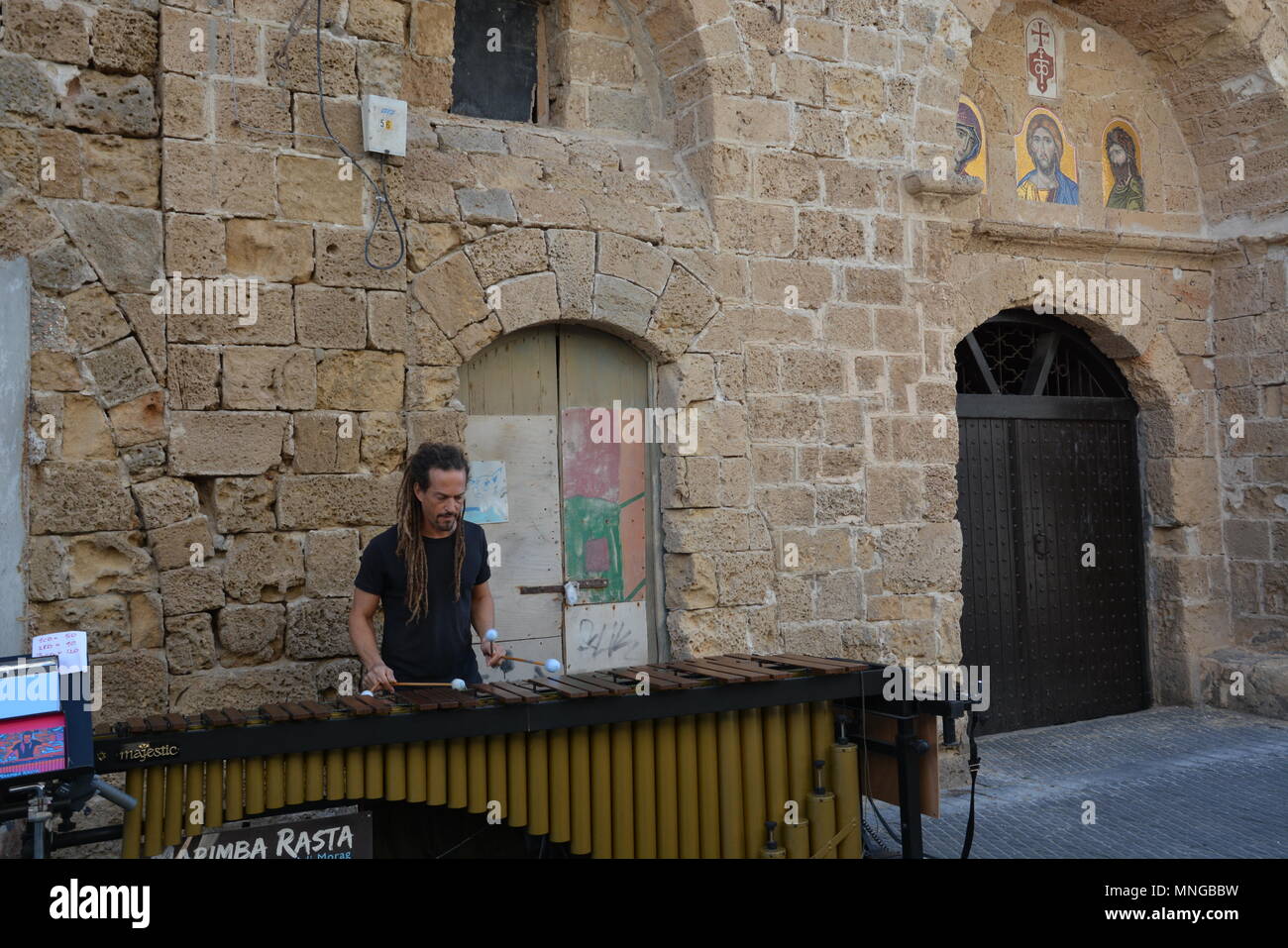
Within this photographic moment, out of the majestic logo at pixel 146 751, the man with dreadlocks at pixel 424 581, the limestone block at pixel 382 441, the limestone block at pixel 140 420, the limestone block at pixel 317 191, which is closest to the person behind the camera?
the majestic logo at pixel 146 751

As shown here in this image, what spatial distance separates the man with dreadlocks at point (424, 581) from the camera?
14.0 ft

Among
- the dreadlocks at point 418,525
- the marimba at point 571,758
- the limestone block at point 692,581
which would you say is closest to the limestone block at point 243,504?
the dreadlocks at point 418,525

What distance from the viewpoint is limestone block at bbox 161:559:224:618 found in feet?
14.8

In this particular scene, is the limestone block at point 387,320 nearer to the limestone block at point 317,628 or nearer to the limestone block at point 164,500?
the limestone block at point 164,500

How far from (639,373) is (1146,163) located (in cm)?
452

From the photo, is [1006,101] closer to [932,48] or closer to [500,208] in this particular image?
[932,48]

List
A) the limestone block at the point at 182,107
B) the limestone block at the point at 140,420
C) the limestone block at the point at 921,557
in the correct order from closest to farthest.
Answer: the limestone block at the point at 140,420, the limestone block at the point at 182,107, the limestone block at the point at 921,557

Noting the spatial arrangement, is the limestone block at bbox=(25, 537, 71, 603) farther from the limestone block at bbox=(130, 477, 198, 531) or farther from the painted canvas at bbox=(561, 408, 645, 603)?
the painted canvas at bbox=(561, 408, 645, 603)

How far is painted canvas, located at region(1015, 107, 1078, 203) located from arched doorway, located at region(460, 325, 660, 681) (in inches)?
132

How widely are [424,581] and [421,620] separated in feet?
0.48

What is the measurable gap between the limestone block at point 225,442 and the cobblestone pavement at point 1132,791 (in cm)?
338

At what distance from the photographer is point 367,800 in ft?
11.6

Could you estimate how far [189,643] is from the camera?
455 cm

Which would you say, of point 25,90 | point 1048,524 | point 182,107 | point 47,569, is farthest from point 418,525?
point 1048,524
